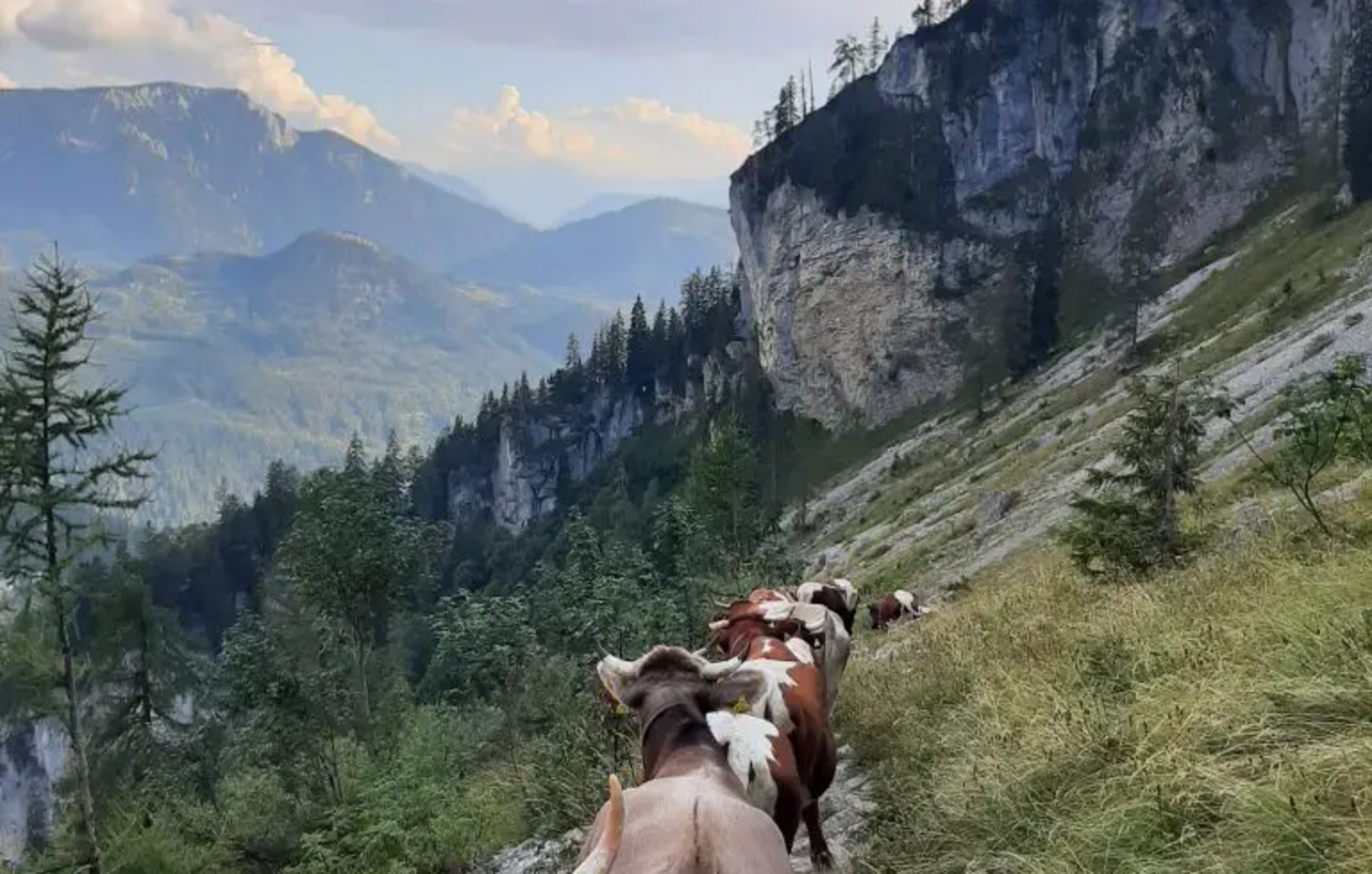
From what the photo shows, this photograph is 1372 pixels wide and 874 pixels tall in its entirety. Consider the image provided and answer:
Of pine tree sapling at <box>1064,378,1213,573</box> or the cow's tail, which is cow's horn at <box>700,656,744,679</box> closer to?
the cow's tail

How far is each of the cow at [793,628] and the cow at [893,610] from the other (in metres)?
14.3

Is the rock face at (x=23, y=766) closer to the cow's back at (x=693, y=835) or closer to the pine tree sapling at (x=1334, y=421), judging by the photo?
the pine tree sapling at (x=1334, y=421)

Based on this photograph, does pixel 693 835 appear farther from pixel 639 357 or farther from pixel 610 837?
pixel 639 357

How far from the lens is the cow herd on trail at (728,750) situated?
161 inches

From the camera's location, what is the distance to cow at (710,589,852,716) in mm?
9688

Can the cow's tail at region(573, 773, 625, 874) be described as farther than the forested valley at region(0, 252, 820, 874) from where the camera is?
No

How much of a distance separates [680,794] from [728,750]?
6.46 feet

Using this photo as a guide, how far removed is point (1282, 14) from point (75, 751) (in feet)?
394

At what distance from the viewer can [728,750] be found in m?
6.52

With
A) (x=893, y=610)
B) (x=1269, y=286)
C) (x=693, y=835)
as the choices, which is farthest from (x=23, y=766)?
(x=693, y=835)

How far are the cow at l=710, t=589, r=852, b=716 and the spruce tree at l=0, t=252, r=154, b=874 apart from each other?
14.8m

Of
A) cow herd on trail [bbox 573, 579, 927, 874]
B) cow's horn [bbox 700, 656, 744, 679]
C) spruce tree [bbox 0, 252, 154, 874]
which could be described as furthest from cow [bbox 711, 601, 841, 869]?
spruce tree [bbox 0, 252, 154, 874]

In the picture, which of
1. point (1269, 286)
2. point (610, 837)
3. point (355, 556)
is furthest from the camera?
point (1269, 286)

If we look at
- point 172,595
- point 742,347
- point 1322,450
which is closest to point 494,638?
point 1322,450
